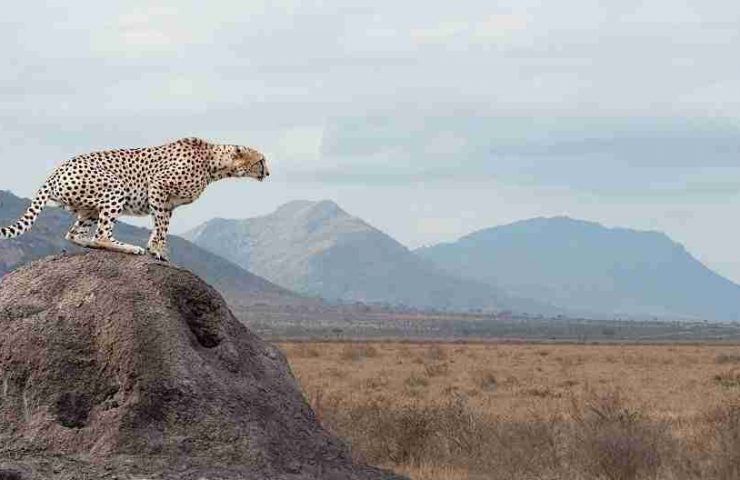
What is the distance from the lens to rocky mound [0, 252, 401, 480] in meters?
7.96

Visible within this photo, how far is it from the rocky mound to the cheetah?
385 millimetres

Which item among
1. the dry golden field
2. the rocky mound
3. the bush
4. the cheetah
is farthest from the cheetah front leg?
the bush

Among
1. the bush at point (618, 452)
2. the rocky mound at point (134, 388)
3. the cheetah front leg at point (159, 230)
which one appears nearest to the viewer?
the rocky mound at point (134, 388)

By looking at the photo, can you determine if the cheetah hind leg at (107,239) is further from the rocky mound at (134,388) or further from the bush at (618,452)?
the bush at (618,452)

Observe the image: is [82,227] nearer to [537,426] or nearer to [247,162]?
[247,162]

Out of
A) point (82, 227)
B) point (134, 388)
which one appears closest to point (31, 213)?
point (82, 227)

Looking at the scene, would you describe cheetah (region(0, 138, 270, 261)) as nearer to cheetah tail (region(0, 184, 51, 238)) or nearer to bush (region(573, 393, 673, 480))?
cheetah tail (region(0, 184, 51, 238))

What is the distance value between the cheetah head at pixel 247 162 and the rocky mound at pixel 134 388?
115 cm

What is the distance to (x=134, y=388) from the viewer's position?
8.15 meters

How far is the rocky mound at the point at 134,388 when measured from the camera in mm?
7965

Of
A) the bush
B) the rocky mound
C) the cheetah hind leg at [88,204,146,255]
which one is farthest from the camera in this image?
the bush

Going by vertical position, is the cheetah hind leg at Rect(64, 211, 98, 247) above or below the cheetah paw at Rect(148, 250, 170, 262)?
above

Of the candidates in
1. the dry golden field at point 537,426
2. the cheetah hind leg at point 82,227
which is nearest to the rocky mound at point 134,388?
the cheetah hind leg at point 82,227

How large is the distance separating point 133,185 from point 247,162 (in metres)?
0.90
